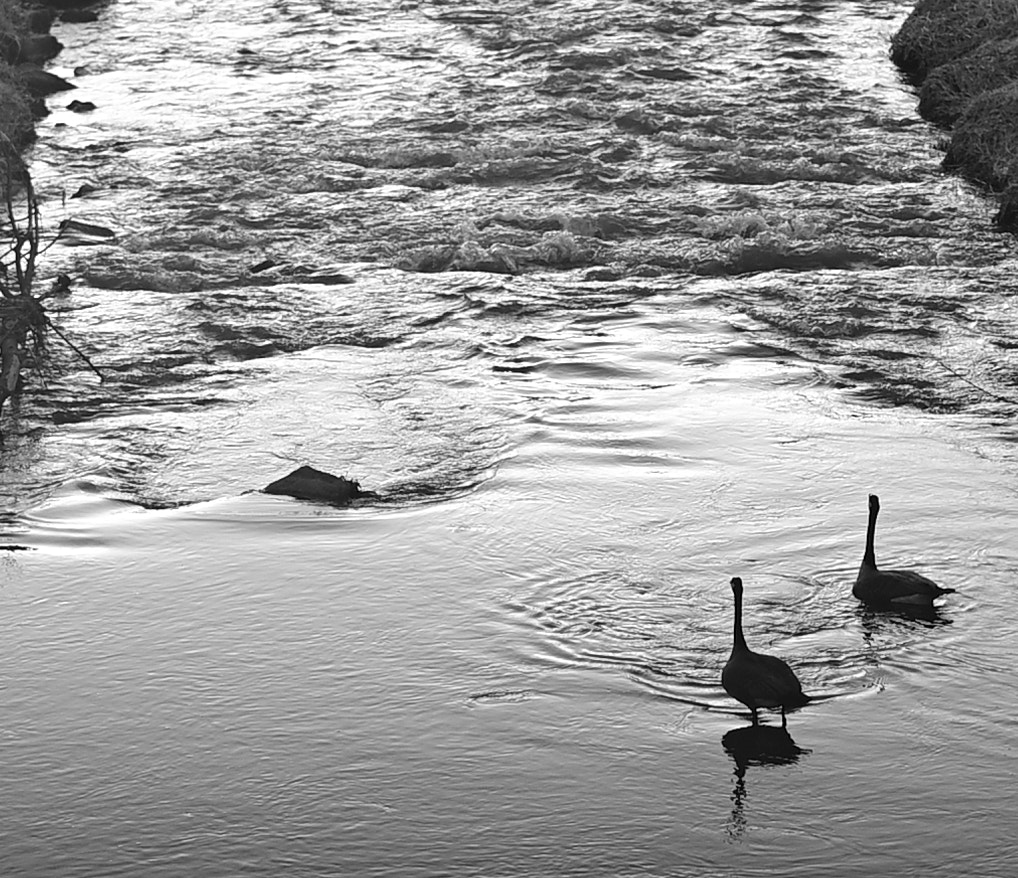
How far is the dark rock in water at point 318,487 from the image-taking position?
37.9 ft

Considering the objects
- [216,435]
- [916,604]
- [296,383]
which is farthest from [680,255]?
[916,604]

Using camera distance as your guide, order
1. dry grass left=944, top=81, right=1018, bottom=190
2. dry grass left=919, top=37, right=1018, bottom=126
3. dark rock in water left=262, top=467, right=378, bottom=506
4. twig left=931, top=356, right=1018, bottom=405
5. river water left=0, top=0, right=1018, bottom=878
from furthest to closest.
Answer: dry grass left=919, top=37, right=1018, bottom=126 → dry grass left=944, top=81, right=1018, bottom=190 → twig left=931, top=356, right=1018, bottom=405 → dark rock in water left=262, top=467, right=378, bottom=506 → river water left=0, top=0, right=1018, bottom=878

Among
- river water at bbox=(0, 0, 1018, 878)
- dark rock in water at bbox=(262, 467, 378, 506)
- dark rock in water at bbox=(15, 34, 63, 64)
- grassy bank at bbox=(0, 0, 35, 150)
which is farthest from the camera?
dark rock in water at bbox=(15, 34, 63, 64)

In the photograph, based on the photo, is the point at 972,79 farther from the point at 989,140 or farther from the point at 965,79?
the point at 989,140

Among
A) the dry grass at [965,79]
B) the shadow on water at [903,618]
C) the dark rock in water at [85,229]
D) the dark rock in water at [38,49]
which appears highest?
the shadow on water at [903,618]

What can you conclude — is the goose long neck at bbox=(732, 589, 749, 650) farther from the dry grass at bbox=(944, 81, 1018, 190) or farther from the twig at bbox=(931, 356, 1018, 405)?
the dry grass at bbox=(944, 81, 1018, 190)

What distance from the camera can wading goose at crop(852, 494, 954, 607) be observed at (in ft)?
31.0

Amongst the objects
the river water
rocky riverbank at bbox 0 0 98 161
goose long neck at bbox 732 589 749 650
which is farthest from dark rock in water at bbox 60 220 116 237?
goose long neck at bbox 732 589 749 650

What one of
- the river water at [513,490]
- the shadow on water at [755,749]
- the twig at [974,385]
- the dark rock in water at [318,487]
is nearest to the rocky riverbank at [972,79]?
the river water at [513,490]

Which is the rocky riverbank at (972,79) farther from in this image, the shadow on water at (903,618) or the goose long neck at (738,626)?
the goose long neck at (738,626)

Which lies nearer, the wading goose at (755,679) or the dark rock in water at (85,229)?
the wading goose at (755,679)

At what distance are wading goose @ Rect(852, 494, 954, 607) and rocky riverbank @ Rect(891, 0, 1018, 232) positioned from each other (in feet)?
30.5

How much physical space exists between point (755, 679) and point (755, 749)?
0.34 m

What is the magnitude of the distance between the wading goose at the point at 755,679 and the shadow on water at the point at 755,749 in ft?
0.29
